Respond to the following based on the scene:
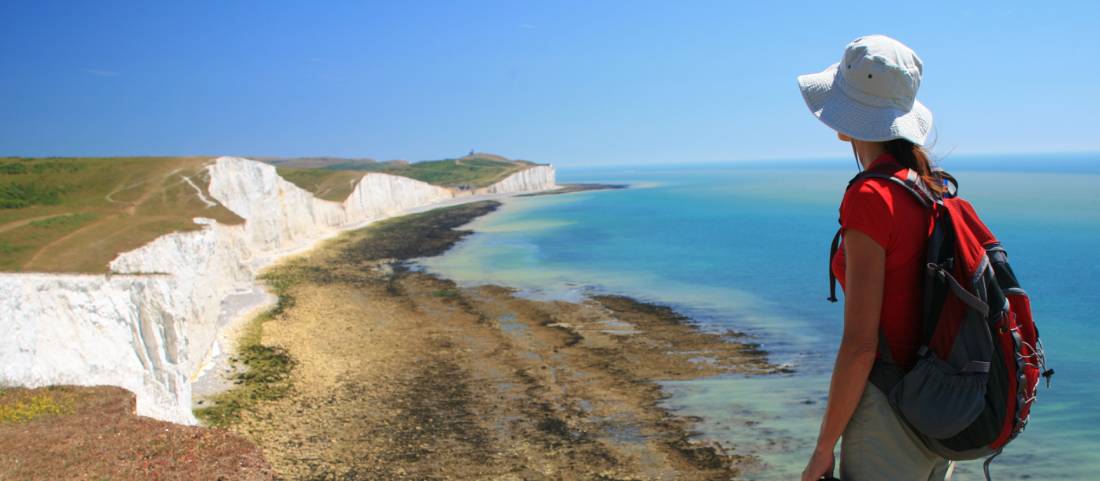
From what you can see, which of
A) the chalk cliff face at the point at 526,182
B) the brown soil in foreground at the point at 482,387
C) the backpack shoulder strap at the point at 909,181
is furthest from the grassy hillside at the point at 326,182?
the backpack shoulder strap at the point at 909,181

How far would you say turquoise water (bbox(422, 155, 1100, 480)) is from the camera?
12.0 meters

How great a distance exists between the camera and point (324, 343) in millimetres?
18078

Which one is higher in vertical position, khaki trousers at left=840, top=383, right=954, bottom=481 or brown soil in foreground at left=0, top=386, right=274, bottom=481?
khaki trousers at left=840, top=383, right=954, bottom=481

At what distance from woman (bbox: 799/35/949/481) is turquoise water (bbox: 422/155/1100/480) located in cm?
881

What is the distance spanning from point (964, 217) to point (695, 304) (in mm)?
22135

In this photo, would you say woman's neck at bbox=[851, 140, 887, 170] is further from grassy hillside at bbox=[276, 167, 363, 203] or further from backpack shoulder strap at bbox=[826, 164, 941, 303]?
grassy hillside at bbox=[276, 167, 363, 203]

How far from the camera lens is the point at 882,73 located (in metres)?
2.30

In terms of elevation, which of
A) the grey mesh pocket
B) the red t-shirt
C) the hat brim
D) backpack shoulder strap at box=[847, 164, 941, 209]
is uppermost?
the hat brim

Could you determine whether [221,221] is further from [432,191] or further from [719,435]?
[432,191]

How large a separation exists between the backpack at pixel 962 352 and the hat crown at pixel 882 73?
289 millimetres

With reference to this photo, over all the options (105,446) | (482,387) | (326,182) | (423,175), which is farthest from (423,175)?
(105,446)

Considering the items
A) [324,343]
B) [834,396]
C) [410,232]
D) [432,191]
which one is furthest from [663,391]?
[432,191]

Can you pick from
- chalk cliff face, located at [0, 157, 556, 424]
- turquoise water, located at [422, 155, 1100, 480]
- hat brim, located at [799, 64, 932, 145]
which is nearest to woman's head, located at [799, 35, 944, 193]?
hat brim, located at [799, 64, 932, 145]

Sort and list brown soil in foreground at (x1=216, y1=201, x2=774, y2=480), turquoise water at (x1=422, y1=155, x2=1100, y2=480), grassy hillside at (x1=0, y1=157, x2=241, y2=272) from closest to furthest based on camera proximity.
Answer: brown soil in foreground at (x1=216, y1=201, x2=774, y2=480) < turquoise water at (x1=422, y1=155, x2=1100, y2=480) < grassy hillside at (x1=0, y1=157, x2=241, y2=272)
